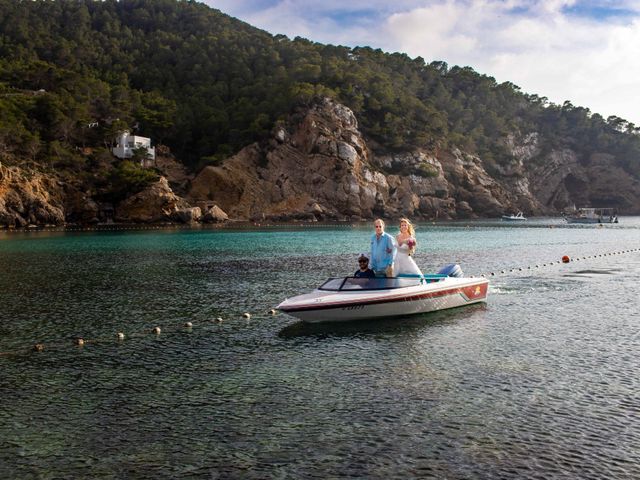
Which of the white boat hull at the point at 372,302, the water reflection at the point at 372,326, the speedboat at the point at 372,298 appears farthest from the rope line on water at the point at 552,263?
the water reflection at the point at 372,326

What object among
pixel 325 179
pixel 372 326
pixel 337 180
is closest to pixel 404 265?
pixel 372 326

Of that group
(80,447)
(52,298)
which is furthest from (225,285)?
(80,447)

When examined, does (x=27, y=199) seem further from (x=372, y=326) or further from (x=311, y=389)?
(x=311, y=389)

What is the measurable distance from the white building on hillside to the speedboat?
93405 mm

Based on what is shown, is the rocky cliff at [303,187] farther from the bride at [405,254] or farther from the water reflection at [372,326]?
the bride at [405,254]

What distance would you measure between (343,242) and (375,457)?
46885 millimetres

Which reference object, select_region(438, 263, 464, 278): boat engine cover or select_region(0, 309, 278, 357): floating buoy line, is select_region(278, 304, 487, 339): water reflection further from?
select_region(438, 263, 464, 278): boat engine cover

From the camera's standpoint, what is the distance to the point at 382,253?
19.1 m

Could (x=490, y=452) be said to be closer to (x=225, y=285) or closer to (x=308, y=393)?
(x=308, y=393)

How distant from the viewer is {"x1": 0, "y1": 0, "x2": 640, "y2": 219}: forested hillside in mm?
97562

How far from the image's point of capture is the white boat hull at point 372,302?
17562 millimetres

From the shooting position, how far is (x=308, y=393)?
11375mm

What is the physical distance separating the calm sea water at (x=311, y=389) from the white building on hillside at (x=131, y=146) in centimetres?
8366

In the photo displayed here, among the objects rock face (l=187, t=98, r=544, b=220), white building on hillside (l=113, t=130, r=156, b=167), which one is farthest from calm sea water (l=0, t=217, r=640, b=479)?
white building on hillside (l=113, t=130, r=156, b=167)
